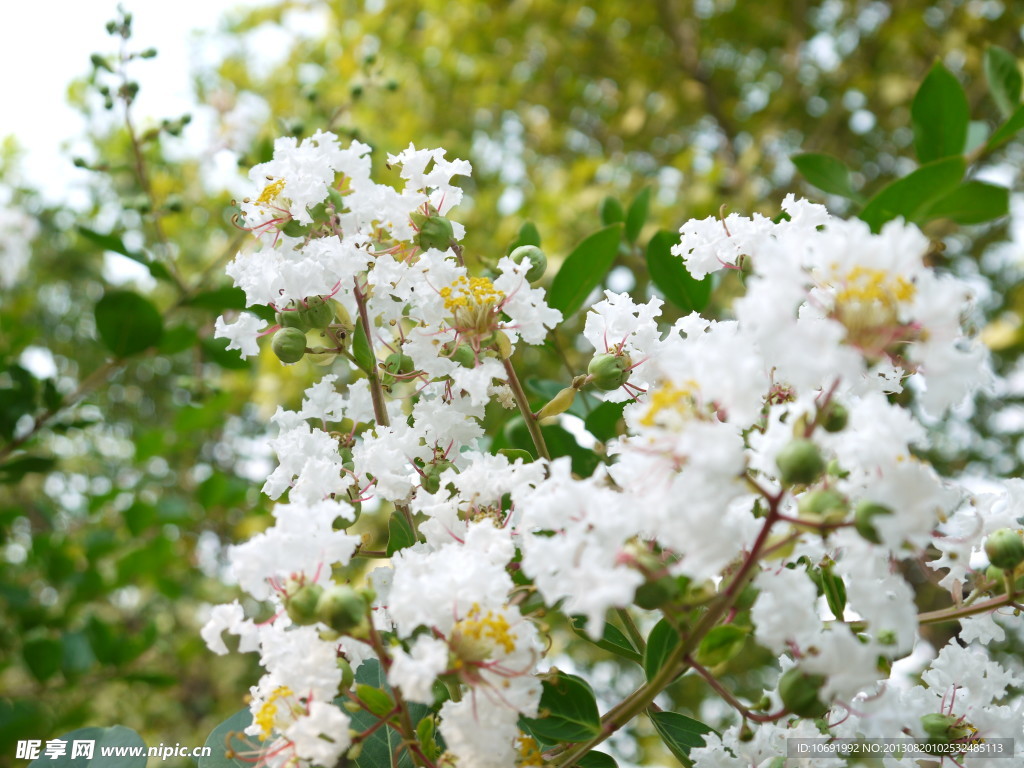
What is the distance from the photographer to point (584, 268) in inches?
41.3

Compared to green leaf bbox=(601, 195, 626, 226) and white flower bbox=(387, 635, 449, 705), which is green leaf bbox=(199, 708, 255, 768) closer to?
white flower bbox=(387, 635, 449, 705)

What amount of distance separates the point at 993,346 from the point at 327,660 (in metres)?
2.55

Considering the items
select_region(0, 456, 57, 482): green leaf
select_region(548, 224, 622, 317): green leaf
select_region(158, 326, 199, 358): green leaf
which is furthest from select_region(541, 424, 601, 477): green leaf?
select_region(0, 456, 57, 482): green leaf

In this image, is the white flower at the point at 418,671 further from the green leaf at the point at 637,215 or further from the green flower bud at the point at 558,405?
the green leaf at the point at 637,215

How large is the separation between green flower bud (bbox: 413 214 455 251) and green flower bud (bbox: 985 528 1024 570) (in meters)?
0.51

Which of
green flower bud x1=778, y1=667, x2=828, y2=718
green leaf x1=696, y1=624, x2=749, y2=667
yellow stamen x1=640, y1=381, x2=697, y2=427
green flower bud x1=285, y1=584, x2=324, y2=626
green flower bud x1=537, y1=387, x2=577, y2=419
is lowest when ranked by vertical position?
green flower bud x1=778, y1=667, x2=828, y2=718

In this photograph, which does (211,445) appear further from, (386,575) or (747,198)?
(386,575)

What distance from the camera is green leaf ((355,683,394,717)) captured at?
0.63 metres

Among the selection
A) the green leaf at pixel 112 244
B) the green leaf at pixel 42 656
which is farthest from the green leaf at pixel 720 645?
the green leaf at pixel 42 656

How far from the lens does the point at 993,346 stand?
8.35ft

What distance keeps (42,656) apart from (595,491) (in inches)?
67.6

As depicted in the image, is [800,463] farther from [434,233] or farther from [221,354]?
[221,354]

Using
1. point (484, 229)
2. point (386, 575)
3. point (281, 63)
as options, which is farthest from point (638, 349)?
point (281, 63)

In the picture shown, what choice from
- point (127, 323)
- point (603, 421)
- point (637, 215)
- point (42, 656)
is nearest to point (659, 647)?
point (603, 421)
